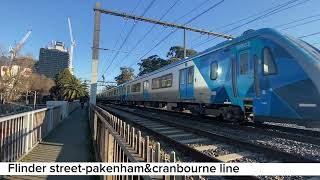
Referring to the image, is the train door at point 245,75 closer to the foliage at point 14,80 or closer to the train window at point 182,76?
the train window at point 182,76

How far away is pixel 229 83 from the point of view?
12.2 meters

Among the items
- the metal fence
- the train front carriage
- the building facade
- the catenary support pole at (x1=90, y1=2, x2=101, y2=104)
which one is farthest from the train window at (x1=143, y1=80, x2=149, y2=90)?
the building facade

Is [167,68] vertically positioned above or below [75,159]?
above

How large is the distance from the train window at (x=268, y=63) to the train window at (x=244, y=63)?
0.91m

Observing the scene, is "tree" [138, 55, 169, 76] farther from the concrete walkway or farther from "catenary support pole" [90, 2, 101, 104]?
the concrete walkway

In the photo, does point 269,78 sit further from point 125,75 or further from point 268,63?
point 125,75

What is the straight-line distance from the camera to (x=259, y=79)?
10.3 meters

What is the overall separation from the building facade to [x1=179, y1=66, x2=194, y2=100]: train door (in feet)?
510

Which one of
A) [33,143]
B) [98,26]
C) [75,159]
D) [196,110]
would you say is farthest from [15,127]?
[98,26]

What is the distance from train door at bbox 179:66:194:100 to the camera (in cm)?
1602

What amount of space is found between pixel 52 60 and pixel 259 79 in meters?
170

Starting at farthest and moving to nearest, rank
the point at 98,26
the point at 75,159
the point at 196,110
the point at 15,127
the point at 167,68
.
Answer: the point at 98,26, the point at 167,68, the point at 196,110, the point at 75,159, the point at 15,127

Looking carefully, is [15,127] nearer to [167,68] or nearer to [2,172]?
[2,172]

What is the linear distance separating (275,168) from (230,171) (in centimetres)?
145
